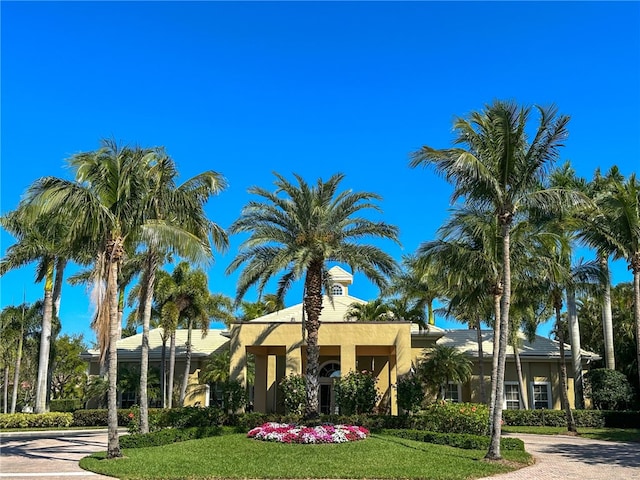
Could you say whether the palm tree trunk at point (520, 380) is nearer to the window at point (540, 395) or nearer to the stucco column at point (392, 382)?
the window at point (540, 395)

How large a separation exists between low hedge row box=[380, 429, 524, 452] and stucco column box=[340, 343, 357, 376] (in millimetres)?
5110

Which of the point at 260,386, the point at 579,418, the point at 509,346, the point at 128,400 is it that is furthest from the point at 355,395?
the point at 128,400

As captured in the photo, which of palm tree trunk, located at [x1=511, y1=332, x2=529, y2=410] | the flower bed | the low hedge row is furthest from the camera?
palm tree trunk, located at [x1=511, y1=332, x2=529, y2=410]

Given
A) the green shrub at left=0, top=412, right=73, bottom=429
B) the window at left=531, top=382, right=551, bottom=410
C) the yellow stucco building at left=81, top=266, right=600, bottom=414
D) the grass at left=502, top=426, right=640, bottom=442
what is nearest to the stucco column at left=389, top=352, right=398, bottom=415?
the yellow stucco building at left=81, top=266, right=600, bottom=414

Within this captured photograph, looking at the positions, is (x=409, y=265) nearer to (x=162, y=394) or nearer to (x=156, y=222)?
(x=162, y=394)

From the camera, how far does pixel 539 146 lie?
55.7 feet

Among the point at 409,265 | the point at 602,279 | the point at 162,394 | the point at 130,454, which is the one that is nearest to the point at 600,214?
the point at 602,279

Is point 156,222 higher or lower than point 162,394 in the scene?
higher

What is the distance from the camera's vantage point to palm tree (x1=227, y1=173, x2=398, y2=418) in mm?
21797

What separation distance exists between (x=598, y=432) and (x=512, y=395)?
7.72m

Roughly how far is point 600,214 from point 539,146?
9.51 m

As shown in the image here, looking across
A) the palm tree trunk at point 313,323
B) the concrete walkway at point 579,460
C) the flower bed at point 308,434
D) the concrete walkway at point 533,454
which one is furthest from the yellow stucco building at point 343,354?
the concrete walkway at point 579,460

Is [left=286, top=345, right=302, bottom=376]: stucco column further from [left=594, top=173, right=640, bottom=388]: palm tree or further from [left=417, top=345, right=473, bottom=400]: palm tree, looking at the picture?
[left=594, top=173, right=640, bottom=388]: palm tree

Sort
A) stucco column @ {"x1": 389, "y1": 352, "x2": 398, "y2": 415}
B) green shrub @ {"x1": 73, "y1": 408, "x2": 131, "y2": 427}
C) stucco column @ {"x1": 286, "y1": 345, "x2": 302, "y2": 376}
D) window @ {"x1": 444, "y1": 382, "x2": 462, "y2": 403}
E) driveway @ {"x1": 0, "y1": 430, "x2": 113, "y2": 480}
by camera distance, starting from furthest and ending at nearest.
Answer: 1. window @ {"x1": 444, "y1": 382, "x2": 462, "y2": 403}
2. green shrub @ {"x1": 73, "y1": 408, "x2": 131, "y2": 427}
3. stucco column @ {"x1": 389, "y1": 352, "x2": 398, "y2": 415}
4. stucco column @ {"x1": 286, "y1": 345, "x2": 302, "y2": 376}
5. driveway @ {"x1": 0, "y1": 430, "x2": 113, "y2": 480}
